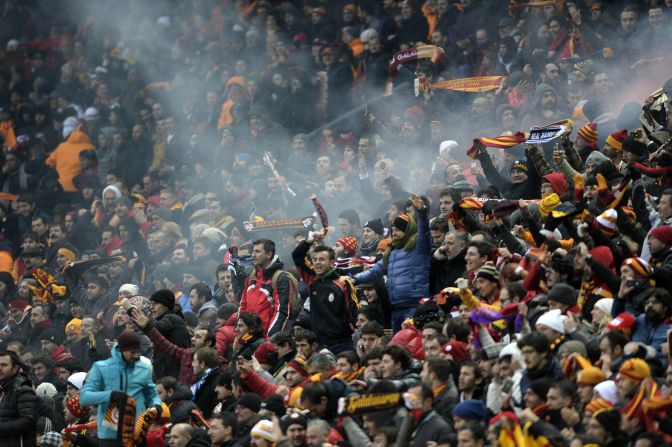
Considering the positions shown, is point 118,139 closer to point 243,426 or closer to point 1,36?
point 1,36

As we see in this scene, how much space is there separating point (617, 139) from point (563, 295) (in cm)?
340

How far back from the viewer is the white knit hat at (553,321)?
9578 mm

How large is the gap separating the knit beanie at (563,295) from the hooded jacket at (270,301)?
12.2ft

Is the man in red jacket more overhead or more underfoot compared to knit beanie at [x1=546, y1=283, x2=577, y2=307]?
more underfoot

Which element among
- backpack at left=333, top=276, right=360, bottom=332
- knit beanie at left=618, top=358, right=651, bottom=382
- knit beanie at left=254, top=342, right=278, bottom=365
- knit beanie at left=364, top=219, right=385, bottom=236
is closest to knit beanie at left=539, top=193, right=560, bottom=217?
backpack at left=333, top=276, right=360, bottom=332

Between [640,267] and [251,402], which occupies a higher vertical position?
[640,267]

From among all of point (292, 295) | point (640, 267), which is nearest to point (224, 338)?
point (292, 295)

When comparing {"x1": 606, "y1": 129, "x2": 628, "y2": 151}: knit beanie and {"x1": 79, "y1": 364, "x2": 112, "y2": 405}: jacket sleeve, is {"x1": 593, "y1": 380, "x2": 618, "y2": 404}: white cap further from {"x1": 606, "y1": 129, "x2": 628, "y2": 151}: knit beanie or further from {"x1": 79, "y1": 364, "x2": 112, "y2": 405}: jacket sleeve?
{"x1": 606, "y1": 129, "x2": 628, "y2": 151}: knit beanie

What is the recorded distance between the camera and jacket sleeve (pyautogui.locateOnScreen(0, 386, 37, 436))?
11812 millimetres

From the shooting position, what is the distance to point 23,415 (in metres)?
11.9

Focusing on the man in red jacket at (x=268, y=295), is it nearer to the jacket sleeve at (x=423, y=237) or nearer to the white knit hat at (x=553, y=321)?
the jacket sleeve at (x=423, y=237)

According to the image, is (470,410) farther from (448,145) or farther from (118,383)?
(448,145)

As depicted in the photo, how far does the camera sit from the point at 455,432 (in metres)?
9.18

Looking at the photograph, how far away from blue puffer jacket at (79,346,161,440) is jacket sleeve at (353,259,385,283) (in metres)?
2.36
